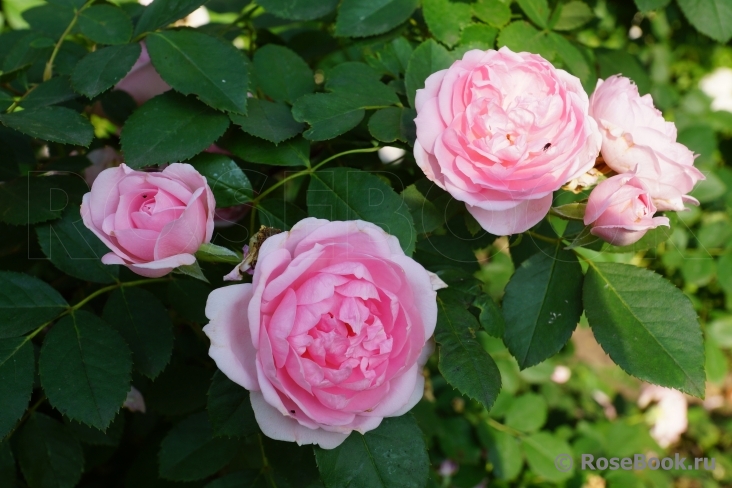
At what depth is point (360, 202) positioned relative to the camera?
30.8 inches

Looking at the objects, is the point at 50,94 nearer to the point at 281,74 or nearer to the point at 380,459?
the point at 281,74

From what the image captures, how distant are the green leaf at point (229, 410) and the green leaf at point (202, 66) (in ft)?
1.16

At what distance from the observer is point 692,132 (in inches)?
65.4

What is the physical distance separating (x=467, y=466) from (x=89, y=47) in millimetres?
1321

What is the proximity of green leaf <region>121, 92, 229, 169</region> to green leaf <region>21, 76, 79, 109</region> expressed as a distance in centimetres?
14

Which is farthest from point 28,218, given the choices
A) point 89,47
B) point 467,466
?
point 467,466

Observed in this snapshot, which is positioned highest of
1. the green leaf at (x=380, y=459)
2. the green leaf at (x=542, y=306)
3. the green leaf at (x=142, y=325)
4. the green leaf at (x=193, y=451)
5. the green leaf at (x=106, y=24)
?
the green leaf at (x=106, y=24)

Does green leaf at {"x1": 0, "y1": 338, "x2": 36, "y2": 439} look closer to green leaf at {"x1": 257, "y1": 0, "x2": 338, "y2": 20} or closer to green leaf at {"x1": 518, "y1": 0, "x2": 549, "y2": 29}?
green leaf at {"x1": 257, "y1": 0, "x2": 338, "y2": 20}

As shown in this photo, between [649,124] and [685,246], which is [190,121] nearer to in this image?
[649,124]

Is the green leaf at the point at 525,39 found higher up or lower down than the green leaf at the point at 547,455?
higher up

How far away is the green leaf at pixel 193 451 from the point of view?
1.00 meters

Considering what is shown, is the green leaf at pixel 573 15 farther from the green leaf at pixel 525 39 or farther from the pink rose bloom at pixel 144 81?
the pink rose bloom at pixel 144 81

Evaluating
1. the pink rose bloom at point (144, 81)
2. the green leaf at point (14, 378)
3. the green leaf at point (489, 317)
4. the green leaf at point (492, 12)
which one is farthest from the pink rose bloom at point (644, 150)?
the green leaf at point (14, 378)

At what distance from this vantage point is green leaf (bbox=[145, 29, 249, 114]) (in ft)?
2.68
